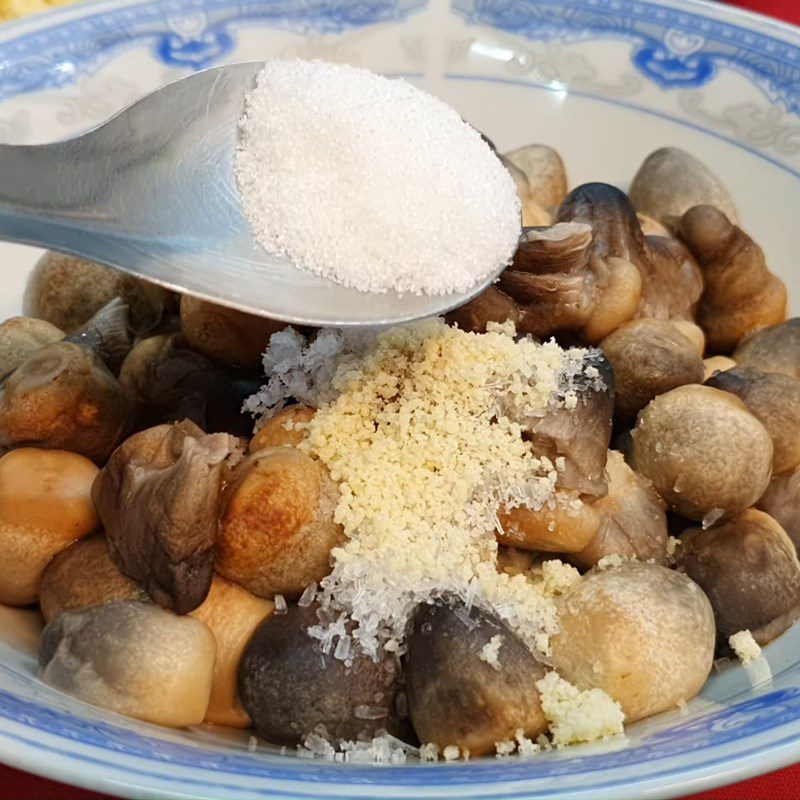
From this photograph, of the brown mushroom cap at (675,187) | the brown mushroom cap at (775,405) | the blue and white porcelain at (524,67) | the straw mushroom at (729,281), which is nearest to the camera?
the brown mushroom cap at (775,405)

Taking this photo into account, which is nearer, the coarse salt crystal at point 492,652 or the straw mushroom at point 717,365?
the coarse salt crystal at point 492,652

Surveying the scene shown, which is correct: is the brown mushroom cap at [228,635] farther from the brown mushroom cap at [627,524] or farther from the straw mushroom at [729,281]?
the straw mushroom at [729,281]

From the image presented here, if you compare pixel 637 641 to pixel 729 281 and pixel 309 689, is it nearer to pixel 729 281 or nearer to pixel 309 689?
pixel 309 689

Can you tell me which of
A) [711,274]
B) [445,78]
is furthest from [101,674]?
[445,78]

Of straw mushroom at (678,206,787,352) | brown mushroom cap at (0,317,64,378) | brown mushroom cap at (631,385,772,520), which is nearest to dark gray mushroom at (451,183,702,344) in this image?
straw mushroom at (678,206,787,352)

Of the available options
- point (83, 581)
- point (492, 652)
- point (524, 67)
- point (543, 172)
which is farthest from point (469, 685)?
point (524, 67)

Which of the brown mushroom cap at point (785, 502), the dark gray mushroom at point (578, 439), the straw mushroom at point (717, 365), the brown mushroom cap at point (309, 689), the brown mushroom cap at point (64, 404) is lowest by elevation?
the brown mushroom cap at point (309, 689)

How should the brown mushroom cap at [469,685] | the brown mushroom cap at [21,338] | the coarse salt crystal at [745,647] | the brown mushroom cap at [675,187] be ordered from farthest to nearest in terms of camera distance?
1. the brown mushroom cap at [675,187]
2. the brown mushroom cap at [21,338]
3. the coarse salt crystal at [745,647]
4. the brown mushroom cap at [469,685]

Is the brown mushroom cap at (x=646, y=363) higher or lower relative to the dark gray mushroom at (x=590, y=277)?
lower

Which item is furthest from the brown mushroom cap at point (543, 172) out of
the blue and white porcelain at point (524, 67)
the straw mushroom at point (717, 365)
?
the straw mushroom at point (717, 365)
